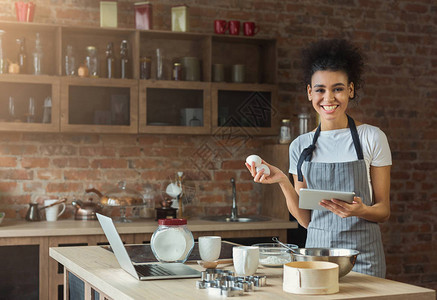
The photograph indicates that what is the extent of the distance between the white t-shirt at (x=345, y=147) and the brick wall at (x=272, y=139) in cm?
212

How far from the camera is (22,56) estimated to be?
434 cm

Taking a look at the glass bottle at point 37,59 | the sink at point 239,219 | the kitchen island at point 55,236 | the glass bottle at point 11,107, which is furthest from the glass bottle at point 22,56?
the sink at point 239,219

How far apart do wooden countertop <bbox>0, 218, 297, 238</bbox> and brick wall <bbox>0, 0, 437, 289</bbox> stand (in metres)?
0.40

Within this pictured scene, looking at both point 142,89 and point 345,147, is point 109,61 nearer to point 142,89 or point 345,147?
point 142,89

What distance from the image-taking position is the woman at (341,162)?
104 inches

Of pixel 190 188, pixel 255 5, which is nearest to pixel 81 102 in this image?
pixel 190 188

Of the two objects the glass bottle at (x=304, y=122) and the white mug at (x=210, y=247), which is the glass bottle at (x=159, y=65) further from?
the white mug at (x=210, y=247)

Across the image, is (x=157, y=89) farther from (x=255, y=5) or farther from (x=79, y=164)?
(x=255, y=5)

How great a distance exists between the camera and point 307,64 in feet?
9.19

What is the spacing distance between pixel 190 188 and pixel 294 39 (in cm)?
154

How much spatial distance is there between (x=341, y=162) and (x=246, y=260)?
0.84 m

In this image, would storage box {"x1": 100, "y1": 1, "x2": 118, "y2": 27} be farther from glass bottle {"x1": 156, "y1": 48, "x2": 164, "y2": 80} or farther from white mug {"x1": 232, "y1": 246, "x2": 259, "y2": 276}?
white mug {"x1": 232, "y1": 246, "x2": 259, "y2": 276}

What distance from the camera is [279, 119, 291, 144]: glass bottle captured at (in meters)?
4.82

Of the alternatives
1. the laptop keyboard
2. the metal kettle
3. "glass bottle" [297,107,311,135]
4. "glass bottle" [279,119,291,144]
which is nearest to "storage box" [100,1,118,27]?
the metal kettle
